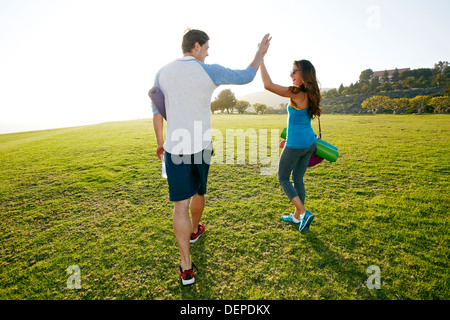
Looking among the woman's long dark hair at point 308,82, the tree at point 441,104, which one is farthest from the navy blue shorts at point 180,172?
the tree at point 441,104

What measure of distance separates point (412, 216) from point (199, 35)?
420cm

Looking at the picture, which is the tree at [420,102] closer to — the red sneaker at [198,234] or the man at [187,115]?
the red sneaker at [198,234]

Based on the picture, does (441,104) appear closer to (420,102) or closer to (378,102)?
(420,102)

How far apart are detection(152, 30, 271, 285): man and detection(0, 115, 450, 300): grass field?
63 centimetres

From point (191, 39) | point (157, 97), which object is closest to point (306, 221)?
point (157, 97)

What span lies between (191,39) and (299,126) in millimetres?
1752

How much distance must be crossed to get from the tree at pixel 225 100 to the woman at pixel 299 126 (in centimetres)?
6318

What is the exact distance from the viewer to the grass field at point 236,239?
2.16m

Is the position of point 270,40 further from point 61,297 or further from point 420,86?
point 420,86

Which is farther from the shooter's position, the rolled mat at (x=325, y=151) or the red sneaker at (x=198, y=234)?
the rolled mat at (x=325, y=151)

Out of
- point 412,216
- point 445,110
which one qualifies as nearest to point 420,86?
point 445,110

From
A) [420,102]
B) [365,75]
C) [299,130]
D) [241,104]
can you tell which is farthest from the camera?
[365,75]

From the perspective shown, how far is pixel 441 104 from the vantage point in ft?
115

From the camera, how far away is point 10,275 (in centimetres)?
240
